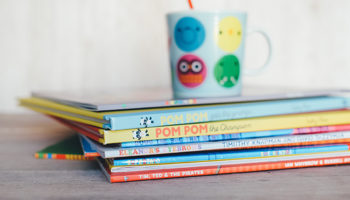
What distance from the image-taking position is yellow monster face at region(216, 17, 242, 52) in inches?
24.3

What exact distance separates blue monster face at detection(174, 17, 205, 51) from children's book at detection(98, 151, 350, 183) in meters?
0.20

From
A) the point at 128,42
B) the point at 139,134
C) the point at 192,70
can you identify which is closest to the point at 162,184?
the point at 139,134

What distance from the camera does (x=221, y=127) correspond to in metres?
0.53

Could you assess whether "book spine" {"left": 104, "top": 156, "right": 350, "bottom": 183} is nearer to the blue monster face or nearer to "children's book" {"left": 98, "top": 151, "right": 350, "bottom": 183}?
"children's book" {"left": 98, "top": 151, "right": 350, "bottom": 183}

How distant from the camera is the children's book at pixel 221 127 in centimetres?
49

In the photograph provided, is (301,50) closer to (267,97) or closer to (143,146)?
(267,97)

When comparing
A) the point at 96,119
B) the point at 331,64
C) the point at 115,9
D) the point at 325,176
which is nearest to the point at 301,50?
the point at 331,64

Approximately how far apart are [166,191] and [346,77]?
0.85 m

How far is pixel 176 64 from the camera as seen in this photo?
2.10 feet

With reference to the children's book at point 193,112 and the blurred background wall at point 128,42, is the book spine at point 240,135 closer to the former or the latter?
the children's book at point 193,112

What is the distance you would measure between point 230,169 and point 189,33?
0.22m

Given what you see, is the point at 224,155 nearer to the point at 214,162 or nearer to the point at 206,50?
the point at 214,162

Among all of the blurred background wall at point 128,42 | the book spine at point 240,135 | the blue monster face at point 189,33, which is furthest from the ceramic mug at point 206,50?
the blurred background wall at point 128,42

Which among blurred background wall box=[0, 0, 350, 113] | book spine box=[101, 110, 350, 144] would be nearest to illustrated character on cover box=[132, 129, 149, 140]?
book spine box=[101, 110, 350, 144]
